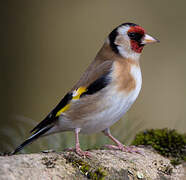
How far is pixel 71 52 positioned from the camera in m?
8.83

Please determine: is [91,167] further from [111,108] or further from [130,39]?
[130,39]

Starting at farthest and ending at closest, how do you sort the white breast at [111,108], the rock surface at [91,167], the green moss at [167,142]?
the green moss at [167,142], the white breast at [111,108], the rock surface at [91,167]

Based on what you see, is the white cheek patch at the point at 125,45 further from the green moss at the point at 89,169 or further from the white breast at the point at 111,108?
the green moss at the point at 89,169

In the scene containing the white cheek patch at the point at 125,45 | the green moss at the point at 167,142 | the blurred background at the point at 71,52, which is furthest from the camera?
the blurred background at the point at 71,52

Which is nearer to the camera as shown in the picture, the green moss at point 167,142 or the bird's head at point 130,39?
the green moss at point 167,142

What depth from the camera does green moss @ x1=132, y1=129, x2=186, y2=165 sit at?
11.4ft

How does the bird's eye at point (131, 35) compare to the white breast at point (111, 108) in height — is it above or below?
above

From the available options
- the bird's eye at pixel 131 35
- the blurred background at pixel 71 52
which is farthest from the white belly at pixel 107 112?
the blurred background at pixel 71 52

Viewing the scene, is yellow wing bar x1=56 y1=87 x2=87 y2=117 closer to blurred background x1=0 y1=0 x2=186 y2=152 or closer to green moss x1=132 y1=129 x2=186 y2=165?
green moss x1=132 y1=129 x2=186 y2=165

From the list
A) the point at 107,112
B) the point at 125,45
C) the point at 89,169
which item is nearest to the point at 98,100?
the point at 107,112

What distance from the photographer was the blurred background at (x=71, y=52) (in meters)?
8.13

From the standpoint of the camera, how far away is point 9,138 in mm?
4852

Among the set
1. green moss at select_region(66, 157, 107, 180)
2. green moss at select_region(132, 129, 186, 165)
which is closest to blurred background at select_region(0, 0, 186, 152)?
green moss at select_region(132, 129, 186, 165)

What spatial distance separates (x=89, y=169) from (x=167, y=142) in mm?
1255
